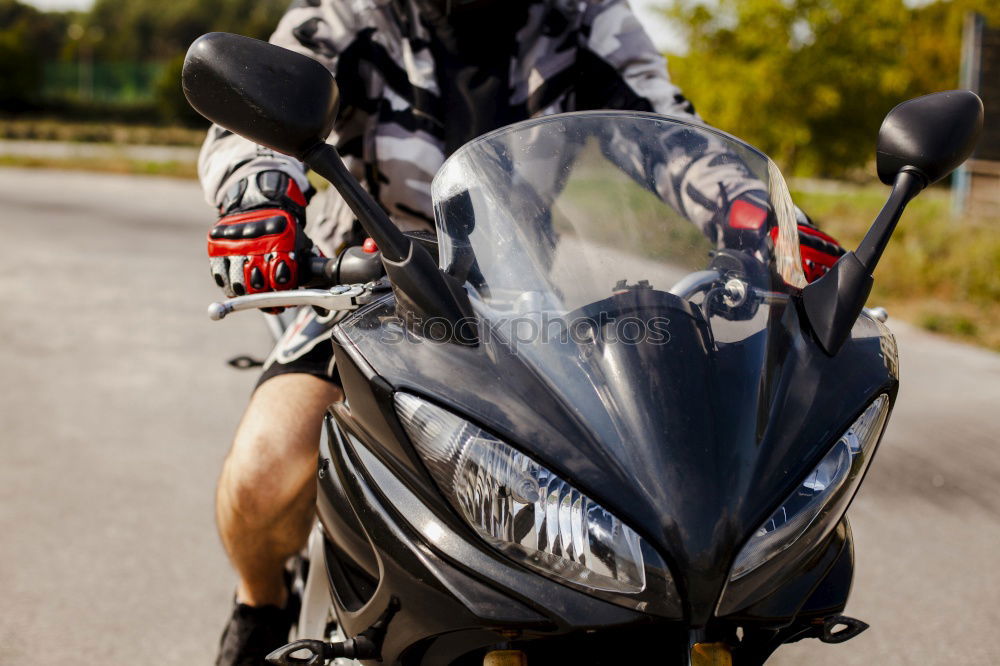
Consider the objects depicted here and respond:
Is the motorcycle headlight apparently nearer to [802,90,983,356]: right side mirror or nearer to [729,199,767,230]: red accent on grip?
[802,90,983,356]: right side mirror

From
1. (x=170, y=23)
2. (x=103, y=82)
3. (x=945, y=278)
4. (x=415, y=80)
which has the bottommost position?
(x=945, y=278)

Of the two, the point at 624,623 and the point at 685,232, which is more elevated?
the point at 685,232

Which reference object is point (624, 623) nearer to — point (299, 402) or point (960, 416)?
point (299, 402)

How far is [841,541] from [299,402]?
1164 mm

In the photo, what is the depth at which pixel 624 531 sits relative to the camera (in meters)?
1.25

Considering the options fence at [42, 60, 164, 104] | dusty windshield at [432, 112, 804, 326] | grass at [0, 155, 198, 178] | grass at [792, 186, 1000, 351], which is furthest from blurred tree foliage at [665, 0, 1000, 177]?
fence at [42, 60, 164, 104]

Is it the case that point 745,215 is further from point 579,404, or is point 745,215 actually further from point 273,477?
point 273,477

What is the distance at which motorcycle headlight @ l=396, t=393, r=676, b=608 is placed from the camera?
1.25 metres

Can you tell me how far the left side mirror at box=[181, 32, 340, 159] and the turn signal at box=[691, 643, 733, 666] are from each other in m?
0.90

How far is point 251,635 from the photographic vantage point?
232cm

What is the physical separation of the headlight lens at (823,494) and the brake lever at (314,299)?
72cm

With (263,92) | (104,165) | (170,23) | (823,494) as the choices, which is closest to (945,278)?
(823,494)

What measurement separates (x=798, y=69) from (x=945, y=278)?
12.0 feet

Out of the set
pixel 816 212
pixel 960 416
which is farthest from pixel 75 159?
pixel 960 416
